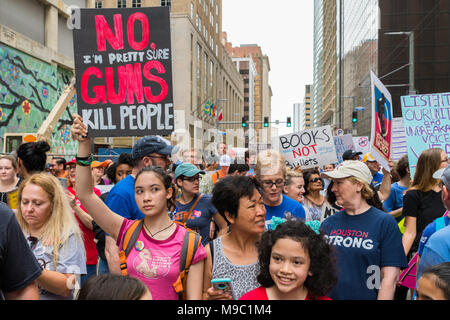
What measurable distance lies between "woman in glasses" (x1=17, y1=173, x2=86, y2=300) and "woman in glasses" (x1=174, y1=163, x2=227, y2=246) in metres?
1.92

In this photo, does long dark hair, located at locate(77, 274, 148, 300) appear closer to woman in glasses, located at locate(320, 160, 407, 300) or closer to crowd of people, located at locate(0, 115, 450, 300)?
crowd of people, located at locate(0, 115, 450, 300)

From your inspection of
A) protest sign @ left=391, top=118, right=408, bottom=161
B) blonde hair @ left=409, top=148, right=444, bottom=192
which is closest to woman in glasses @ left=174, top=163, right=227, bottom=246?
blonde hair @ left=409, top=148, right=444, bottom=192

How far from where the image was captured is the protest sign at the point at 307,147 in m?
8.48

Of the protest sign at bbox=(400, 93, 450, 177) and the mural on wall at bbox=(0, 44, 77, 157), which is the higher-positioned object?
the mural on wall at bbox=(0, 44, 77, 157)

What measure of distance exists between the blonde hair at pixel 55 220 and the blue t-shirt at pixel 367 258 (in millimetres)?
1914

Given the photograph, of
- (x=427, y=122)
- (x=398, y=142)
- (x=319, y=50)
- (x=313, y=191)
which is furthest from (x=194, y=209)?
(x=319, y=50)

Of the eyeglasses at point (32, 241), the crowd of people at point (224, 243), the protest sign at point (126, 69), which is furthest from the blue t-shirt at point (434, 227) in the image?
the eyeglasses at point (32, 241)

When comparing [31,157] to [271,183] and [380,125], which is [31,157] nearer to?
[271,183]

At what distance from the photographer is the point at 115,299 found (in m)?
1.76

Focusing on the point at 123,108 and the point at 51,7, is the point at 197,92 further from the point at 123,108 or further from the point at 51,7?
the point at 123,108

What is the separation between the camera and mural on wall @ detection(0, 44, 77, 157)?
16672 mm
